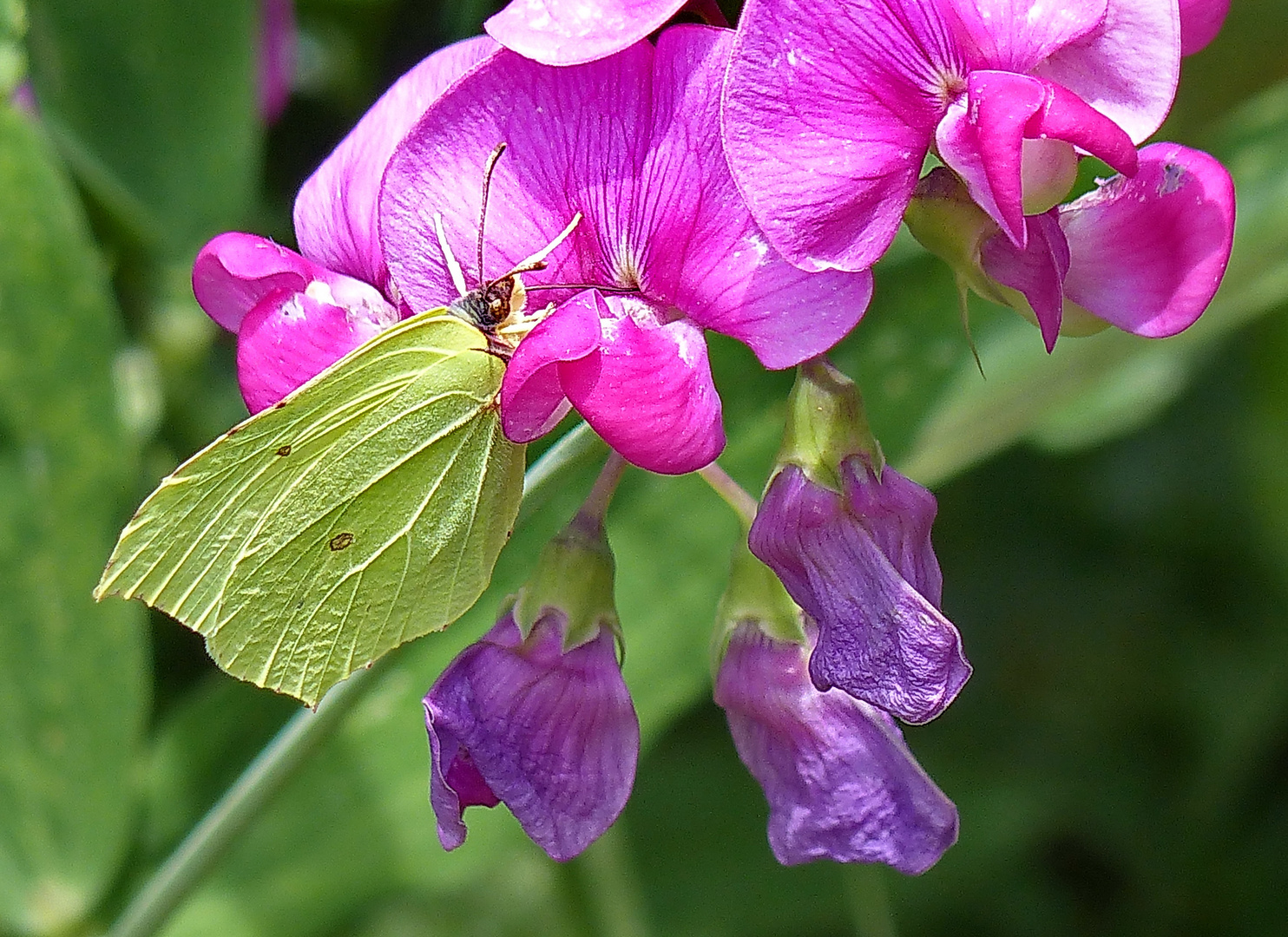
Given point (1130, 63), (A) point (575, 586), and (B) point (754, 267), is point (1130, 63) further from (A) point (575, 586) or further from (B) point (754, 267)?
(A) point (575, 586)

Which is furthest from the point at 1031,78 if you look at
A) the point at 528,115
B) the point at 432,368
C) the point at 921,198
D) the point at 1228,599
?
the point at 1228,599

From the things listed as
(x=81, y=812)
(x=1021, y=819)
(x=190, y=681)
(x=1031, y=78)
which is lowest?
(x=1021, y=819)

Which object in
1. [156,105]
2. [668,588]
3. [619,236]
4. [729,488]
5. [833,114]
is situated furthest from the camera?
[156,105]

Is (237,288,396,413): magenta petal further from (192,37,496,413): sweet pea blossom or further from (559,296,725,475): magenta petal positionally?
(559,296,725,475): magenta petal

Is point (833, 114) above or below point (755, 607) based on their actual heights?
above

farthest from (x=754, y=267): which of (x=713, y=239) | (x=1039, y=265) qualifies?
(x=1039, y=265)

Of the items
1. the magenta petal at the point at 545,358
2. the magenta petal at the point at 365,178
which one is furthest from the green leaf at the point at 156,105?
the magenta petal at the point at 545,358

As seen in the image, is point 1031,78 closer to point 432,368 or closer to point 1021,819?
point 432,368

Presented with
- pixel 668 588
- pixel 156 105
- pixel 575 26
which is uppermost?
pixel 575 26
